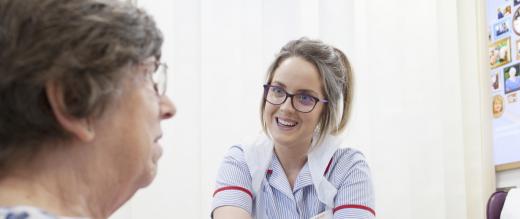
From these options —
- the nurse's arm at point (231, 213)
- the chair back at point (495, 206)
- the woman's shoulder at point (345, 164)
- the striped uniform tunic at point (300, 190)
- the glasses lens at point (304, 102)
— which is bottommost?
the chair back at point (495, 206)

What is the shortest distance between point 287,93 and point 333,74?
160 millimetres

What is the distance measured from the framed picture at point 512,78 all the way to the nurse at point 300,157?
Answer: 949 mm

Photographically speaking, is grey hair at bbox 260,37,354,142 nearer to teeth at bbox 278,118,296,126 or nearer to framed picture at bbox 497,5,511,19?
teeth at bbox 278,118,296,126

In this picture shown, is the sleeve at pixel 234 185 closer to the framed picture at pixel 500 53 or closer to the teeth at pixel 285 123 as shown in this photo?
the teeth at pixel 285 123

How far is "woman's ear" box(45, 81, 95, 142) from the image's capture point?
2.25 feet

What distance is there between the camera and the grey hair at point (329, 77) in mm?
1864

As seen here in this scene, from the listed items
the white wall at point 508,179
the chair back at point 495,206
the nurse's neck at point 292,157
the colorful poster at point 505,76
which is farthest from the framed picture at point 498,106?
the nurse's neck at point 292,157

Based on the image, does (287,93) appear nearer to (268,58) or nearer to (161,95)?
(268,58)

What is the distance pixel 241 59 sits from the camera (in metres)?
2.42

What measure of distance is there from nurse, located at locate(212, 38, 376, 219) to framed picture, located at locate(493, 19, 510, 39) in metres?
1.02

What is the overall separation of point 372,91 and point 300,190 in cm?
93

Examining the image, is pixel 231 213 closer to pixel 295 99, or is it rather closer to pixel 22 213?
pixel 295 99

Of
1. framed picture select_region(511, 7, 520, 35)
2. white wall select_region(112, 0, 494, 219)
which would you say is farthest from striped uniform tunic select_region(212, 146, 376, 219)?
framed picture select_region(511, 7, 520, 35)

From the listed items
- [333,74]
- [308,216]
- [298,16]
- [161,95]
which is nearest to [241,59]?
[298,16]
